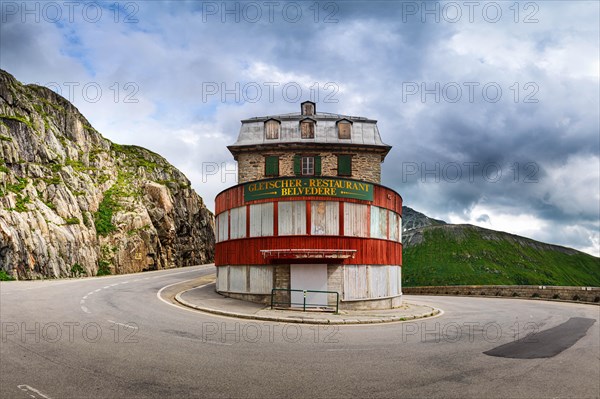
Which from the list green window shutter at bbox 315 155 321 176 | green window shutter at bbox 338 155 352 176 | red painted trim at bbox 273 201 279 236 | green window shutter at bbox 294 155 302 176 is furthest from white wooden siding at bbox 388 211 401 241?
green window shutter at bbox 294 155 302 176

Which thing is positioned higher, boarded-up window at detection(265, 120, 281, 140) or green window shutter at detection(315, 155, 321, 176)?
boarded-up window at detection(265, 120, 281, 140)

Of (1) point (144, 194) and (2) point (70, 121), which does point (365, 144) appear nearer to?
(1) point (144, 194)

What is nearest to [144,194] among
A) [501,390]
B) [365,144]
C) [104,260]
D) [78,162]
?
[78,162]

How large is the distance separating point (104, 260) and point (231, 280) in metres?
27.6

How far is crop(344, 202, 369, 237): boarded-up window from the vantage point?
23.6 m

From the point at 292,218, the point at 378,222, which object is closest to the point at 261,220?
the point at 292,218

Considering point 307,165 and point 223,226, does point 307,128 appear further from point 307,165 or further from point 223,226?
point 223,226

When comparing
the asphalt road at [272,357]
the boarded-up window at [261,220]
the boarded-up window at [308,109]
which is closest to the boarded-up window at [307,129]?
the boarded-up window at [308,109]

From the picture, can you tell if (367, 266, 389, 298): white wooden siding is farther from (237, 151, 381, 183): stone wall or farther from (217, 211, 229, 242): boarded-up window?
(237, 151, 381, 183): stone wall

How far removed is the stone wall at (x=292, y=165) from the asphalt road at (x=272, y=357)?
17.2 m

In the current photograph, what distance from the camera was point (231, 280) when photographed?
25609 mm

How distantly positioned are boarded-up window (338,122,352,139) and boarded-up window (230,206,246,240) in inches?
509

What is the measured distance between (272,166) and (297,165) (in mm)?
2029

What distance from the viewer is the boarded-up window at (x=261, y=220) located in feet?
78.6
